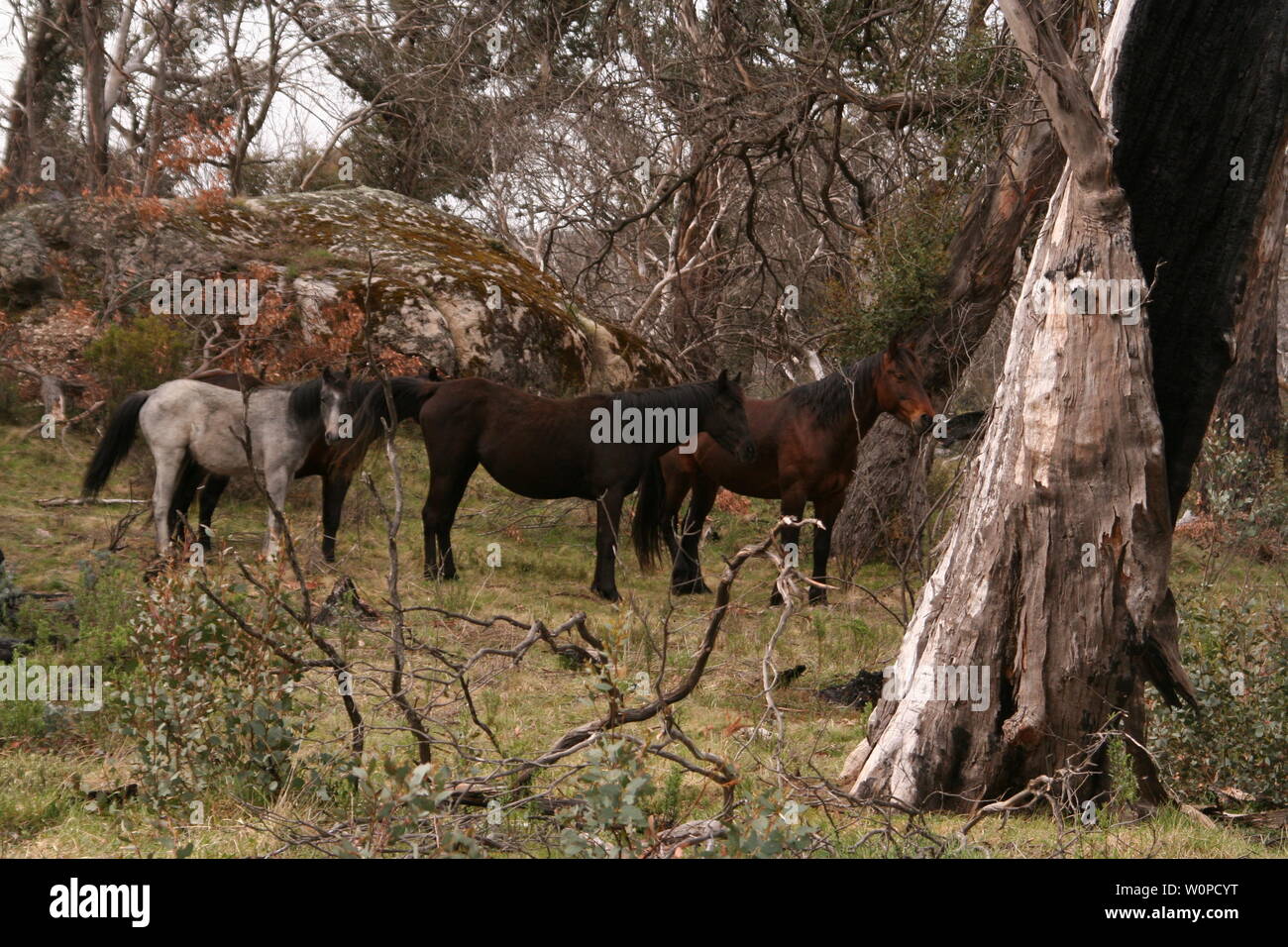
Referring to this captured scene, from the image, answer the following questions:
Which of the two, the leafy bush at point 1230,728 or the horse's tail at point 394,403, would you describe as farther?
the horse's tail at point 394,403

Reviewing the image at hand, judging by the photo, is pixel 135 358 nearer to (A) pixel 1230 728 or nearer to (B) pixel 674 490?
(B) pixel 674 490

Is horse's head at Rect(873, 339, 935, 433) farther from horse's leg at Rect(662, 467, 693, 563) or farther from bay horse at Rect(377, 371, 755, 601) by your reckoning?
horse's leg at Rect(662, 467, 693, 563)

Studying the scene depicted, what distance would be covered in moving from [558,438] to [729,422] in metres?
1.52

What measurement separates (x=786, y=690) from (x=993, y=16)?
7940 mm

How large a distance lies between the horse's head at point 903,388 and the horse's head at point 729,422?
1.19m

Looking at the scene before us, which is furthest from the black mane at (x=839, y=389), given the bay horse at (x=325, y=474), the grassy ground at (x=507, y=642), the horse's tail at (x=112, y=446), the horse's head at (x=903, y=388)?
the horse's tail at (x=112, y=446)

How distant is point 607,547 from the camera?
10250mm

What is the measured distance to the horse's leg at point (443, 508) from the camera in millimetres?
10195

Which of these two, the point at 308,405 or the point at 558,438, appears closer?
the point at 308,405

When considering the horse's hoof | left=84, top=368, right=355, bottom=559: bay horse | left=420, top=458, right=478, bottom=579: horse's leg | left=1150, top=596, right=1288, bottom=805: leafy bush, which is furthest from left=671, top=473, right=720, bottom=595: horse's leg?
left=1150, top=596, right=1288, bottom=805: leafy bush

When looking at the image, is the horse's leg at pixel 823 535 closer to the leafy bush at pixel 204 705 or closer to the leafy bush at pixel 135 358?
the leafy bush at pixel 204 705

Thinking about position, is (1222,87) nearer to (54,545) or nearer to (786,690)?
(786,690)

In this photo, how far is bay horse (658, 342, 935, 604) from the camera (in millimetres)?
10289

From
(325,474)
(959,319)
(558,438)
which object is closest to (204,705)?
(325,474)
